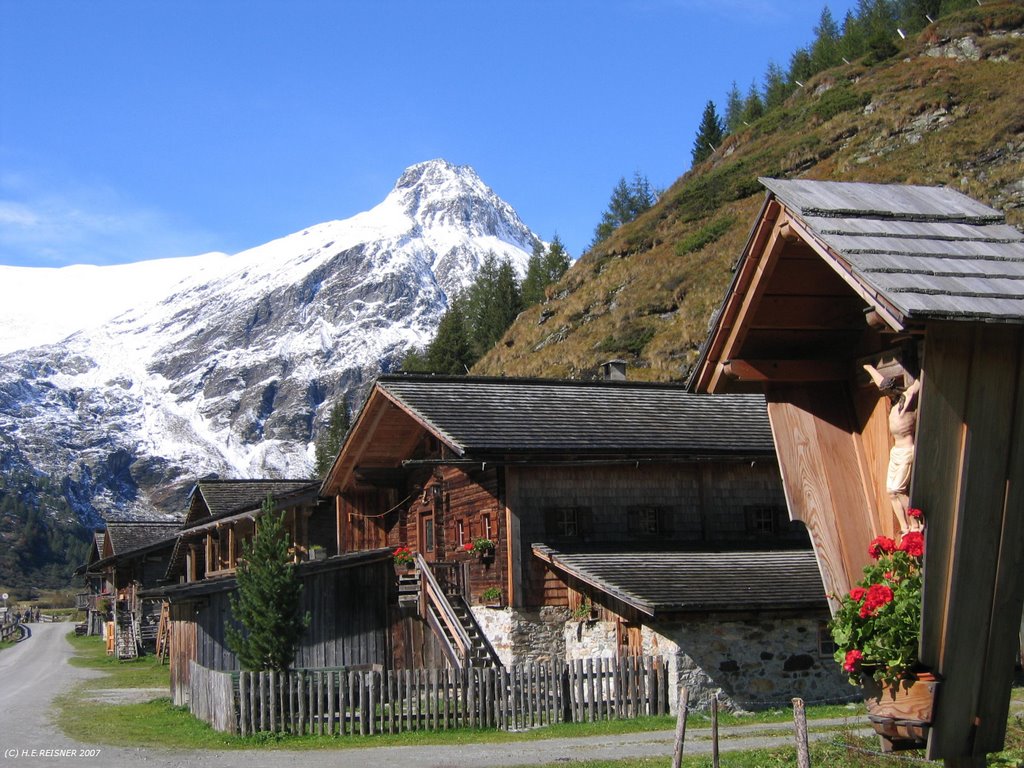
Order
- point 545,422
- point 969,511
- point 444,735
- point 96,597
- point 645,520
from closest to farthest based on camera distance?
point 969,511
point 444,735
point 645,520
point 545,422
point 96,597

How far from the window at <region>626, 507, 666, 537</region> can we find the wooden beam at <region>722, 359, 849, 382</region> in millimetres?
18955

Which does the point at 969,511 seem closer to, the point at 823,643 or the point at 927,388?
the point at 927,388

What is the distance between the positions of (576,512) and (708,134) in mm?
102665

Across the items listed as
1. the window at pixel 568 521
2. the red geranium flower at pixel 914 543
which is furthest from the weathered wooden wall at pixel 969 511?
the window at pixel 568 521

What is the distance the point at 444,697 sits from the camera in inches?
854

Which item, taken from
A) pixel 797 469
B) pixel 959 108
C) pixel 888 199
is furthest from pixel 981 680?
pixel 959 108

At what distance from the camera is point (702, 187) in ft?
298

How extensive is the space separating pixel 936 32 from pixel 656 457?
78123 millimetres

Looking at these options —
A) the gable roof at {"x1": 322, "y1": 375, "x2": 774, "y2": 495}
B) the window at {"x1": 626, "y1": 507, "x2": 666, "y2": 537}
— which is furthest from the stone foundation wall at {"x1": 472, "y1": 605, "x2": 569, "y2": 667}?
the gable roof at {"x1": 322, "y1": 375, "x2": 774, "y2": 495}

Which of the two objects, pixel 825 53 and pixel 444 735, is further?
pixel 825 53

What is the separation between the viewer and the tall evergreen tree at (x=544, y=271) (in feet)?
362

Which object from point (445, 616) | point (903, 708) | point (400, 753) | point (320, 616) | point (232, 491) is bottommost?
point (400, 753)

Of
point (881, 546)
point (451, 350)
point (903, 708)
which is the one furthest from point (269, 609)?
point (451, 350)

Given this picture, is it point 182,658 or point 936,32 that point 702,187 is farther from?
point 182,658
